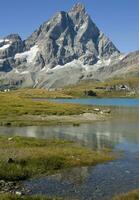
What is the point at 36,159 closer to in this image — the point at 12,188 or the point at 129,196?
the point at 12,188

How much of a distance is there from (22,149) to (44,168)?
11312 millimetres

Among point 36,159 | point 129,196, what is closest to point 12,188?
point 129,196

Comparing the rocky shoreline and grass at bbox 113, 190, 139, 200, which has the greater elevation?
the rocky shoreline

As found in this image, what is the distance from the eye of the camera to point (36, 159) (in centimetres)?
5338

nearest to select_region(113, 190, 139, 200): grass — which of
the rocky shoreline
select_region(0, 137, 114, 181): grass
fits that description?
the rocky shoreline

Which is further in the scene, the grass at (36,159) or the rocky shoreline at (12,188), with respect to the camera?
the grass at (36,159)

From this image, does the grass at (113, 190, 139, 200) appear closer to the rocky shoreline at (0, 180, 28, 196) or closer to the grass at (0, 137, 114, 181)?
the rocky shoreline at (0, 180, 28, 196)

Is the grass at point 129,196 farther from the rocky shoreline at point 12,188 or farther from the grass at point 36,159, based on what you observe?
the grass at point 36,159

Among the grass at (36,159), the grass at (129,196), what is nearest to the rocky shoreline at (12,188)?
the grass at (36,159)

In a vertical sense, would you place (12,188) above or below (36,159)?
below

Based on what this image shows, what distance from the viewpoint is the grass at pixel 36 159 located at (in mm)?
47194

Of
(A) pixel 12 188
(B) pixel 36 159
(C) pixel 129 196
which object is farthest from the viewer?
(B) pixel 36 159

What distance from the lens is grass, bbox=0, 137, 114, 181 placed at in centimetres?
4719

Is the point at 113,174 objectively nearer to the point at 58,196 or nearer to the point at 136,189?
the point at 136,189
